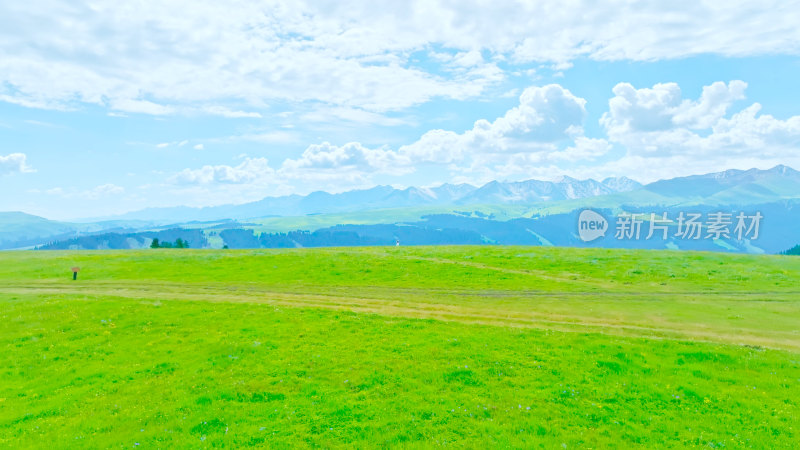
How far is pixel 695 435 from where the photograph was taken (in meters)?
18.0

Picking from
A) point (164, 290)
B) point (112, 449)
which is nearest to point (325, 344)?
point (112, 449)

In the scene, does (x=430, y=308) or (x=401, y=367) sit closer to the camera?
(x=401, y=367)

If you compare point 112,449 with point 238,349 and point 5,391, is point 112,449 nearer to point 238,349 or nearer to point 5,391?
point 238,349

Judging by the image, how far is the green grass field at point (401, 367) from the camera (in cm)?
1836

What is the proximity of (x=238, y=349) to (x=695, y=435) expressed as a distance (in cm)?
2545

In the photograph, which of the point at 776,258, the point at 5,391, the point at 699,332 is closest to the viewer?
the point at 5,391

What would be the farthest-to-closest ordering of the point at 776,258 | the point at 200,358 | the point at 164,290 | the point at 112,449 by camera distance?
the point at 776,258
the point at 164,290
the point at 200,358
the point at 112,449

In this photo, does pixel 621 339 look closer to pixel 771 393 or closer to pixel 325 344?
pixel 771 393

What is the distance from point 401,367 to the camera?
24.2 metres

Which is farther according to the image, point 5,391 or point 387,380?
point 5,391

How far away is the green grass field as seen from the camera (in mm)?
18359

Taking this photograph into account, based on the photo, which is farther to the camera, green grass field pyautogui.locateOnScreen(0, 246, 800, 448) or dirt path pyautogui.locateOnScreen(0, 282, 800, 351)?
dirt path pyautogui.locateOnScreen(0, 282, 800, 351)

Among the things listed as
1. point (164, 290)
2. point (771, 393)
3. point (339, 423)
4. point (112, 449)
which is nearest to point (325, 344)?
point (339, 423)

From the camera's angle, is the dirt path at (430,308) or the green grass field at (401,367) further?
the dirt path at (430,308)
